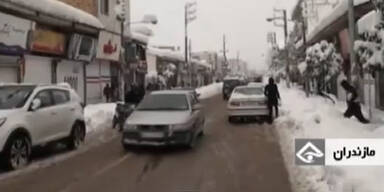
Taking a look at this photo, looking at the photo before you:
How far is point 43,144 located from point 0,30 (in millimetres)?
10979

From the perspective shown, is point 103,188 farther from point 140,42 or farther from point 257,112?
point 140,42

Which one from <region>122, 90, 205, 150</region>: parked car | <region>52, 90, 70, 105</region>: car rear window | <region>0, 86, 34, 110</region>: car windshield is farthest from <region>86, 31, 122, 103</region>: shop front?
<region>0, 86, 34, 110</region>: car windshield

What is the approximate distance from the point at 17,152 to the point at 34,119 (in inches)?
40.9

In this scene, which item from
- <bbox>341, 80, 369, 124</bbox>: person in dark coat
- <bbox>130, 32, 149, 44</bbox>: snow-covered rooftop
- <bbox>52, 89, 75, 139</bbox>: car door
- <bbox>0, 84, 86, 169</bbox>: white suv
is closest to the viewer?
<bbox>0, 84, 86, 169</bbox>: white suv

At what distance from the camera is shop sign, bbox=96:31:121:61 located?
37.9 metres

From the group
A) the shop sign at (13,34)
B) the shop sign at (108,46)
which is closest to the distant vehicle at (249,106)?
the shop sign at (13,34)

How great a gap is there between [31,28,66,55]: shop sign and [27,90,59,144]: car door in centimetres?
1347

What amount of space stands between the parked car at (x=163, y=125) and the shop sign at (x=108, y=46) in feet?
75.2

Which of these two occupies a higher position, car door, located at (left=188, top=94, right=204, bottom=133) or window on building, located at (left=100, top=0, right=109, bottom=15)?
window on building, located at (left=100, top=0, right=109, bottom=15)

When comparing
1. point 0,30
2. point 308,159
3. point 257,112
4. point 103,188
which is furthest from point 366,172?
point 0,30

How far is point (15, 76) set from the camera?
2577 centimetres

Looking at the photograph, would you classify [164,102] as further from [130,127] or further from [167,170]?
[167,170]

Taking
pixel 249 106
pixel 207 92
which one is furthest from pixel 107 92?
pixel 207 92
